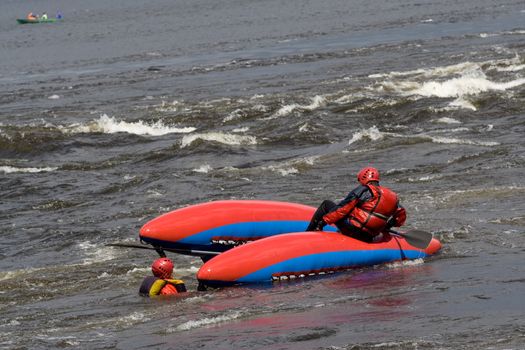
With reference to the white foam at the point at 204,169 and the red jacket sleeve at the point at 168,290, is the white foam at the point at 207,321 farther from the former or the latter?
the white foam at the point at 204,169

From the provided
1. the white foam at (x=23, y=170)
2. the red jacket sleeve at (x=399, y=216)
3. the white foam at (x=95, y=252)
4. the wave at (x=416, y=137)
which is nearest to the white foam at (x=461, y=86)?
the wave at (x=416, y=137)

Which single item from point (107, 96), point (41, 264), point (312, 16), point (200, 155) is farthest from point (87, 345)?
point (312, 16)

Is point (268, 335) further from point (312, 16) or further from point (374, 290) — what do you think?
point (312, 16)

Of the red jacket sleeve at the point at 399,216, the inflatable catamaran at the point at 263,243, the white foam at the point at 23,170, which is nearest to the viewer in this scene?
the inflatable catamaran at the point at 263,243

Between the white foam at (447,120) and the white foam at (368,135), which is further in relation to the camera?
the white foam at (447,120)

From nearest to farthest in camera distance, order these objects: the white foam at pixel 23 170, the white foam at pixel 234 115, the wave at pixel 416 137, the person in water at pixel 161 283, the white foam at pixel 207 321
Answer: the white foam at pixel 207 321 < the person in water at pixel 161 283 < the wave at pixel 416 137 < the white foam at pixel 23 170 < the white foam at pixel 234 115

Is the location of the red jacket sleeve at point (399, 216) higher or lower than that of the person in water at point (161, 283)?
higher

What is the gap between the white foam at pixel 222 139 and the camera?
2205 cm

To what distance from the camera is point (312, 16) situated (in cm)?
6788

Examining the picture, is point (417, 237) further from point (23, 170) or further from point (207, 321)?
point (23, 170)

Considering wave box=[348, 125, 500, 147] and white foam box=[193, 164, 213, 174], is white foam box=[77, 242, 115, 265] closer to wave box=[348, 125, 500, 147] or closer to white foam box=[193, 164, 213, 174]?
white foam box=[193, 164, 213, 174]

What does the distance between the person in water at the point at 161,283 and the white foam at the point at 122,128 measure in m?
13.4

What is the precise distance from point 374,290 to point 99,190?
351 inches

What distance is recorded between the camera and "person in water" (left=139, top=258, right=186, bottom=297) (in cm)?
1097
